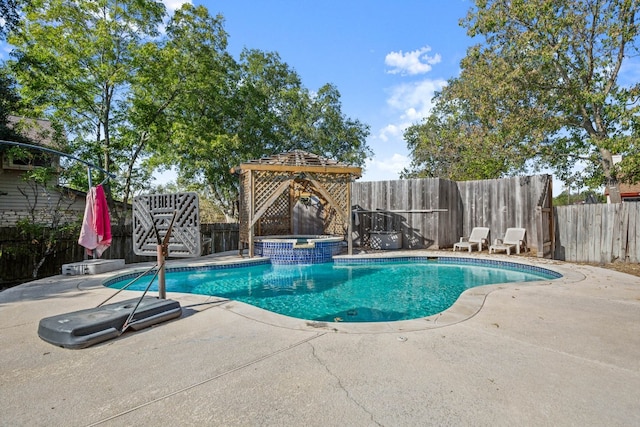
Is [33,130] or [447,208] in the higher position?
[33,130]

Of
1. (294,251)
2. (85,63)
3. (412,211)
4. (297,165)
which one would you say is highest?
(85,63)

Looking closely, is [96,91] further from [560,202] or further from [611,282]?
[560,202]

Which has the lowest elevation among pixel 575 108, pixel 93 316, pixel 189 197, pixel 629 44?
pixel 93 316

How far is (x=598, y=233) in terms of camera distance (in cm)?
773

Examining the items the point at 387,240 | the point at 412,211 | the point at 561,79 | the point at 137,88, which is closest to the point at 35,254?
the point at 137,88

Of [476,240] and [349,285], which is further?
[476,240]

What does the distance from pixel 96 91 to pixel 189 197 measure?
7875 mm

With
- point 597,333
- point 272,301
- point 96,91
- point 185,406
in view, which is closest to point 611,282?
point 597,333

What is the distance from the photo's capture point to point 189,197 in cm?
387

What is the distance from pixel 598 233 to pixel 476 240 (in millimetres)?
2950

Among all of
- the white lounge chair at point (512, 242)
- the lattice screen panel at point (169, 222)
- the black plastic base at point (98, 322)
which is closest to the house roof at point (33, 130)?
the lattice screen panel at point (169, 222)

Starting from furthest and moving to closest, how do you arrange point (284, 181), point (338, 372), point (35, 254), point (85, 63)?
1. point (284, 181)
2. point (85, 63)
3. point (35, 254)
4. point (338, 372)

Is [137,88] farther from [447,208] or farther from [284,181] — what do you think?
[447,208]

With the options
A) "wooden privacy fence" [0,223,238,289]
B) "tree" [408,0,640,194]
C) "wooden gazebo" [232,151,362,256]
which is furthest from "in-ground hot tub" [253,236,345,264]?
"tree" [408,0,640,194]
